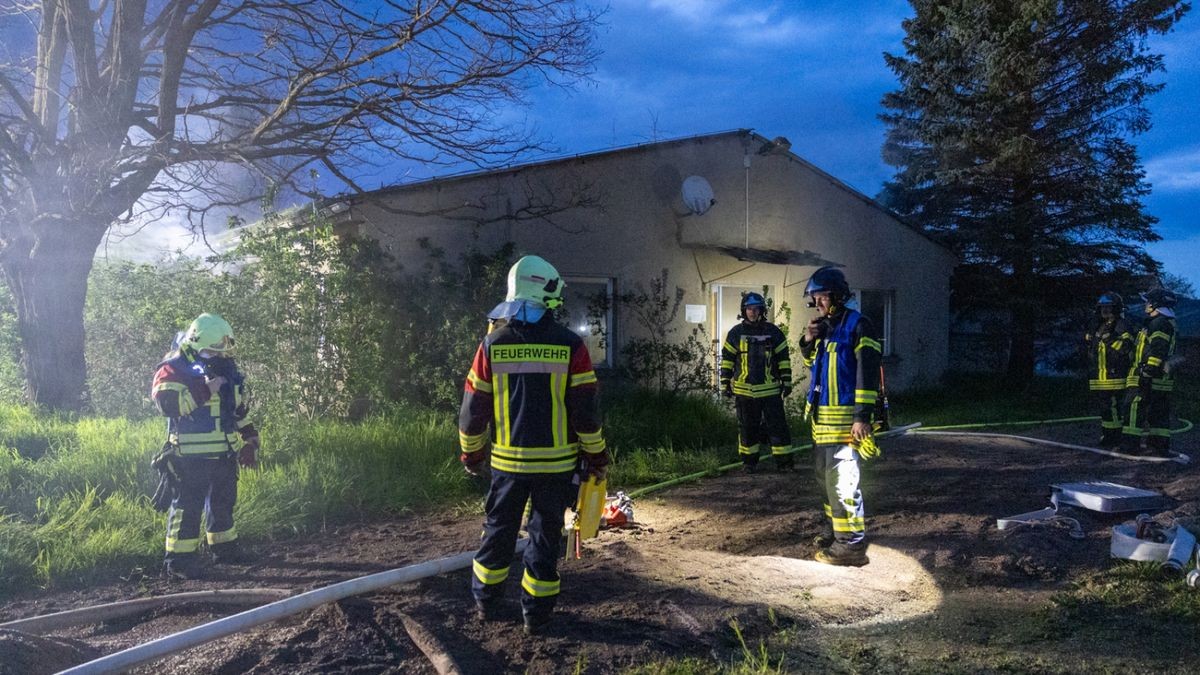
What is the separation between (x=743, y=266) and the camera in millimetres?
12445

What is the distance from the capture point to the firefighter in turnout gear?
916 centimetres

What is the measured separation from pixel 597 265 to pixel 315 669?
810cm

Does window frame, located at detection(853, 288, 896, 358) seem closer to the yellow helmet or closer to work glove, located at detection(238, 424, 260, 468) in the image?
work glove, located at detection(238, 424, 260, 468)

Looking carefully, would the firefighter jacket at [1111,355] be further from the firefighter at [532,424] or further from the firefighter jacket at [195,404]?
the firefighter jacket at [195,404]

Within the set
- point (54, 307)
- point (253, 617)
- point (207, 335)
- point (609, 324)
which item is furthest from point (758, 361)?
point (54, 307)

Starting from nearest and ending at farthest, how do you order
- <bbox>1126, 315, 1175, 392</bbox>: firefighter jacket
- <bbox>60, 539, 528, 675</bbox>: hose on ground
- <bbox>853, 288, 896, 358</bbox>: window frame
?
<bbox>60, 539, 528, 675</bbox>: hose on ground
<bbox>1126, 315, 1175, 392</bbox>: firefighter jacket
<bbox>853, 288, 896, 358</bbox>: window frame

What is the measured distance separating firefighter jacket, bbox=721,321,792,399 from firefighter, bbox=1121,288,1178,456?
14.2ft

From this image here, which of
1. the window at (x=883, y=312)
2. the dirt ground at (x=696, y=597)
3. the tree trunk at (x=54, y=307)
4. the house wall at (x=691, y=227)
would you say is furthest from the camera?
the window at (x=883, y=312)

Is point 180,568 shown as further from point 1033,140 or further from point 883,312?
point 1033,140

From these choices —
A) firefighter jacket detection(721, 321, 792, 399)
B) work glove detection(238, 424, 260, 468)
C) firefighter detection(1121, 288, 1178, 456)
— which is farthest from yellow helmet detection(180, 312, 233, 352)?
firefighter detection(1121, 288, 1178, 456)

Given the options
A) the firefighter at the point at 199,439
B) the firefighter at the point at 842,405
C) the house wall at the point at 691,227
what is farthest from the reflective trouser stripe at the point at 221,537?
the house wall at the point at 691,227

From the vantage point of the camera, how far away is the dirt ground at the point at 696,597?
3.54m

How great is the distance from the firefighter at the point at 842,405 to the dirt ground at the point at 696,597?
29 cm

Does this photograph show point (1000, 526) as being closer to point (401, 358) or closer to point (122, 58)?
point (401, 358)
